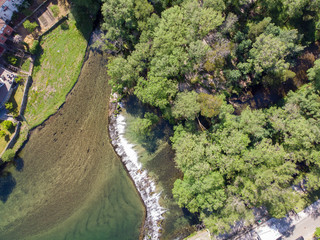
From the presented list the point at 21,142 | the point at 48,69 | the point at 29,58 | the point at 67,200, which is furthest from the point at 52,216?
the point at 29,58

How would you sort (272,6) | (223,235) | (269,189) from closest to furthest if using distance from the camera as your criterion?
1. (269,189)
2. (272,6)
3. (223,235)

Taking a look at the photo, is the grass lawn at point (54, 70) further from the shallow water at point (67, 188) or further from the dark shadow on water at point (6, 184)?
the dark shadow on water at point (6, 184)

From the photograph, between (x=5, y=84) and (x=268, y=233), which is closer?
(x=268, y=233)

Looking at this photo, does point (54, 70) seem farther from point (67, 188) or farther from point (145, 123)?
point (67, 188)

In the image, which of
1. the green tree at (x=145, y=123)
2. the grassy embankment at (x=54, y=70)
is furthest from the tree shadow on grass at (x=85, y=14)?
the green tree at (x=145, y=123)

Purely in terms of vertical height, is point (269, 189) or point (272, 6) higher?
point (272, 6)

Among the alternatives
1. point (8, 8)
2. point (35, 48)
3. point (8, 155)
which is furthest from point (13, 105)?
point (8, 8)

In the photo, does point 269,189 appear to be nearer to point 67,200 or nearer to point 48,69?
point 67,200
